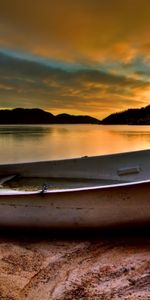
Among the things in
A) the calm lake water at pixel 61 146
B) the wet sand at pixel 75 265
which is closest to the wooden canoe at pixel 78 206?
the wet sand at pixel 75 265

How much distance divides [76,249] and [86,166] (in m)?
2.71

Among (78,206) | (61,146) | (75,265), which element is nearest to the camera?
(75,265)

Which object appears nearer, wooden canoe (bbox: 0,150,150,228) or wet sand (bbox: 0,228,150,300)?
wet sand (bbox: 0,228,150,300)

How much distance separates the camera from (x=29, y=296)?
295cm

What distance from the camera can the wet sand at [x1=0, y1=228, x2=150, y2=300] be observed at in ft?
9.61

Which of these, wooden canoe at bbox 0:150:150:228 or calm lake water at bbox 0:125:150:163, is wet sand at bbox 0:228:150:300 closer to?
wooden canoe at bbox 0:150:150:228

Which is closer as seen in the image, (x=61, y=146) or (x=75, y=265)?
(x=75, y=265)

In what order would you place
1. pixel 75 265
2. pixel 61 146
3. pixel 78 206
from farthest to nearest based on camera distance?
pixel 61 146 → pixel 78 206 → pixel 75 265

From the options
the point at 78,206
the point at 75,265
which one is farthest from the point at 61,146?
the point at 75,265

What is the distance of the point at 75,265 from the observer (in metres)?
3.49

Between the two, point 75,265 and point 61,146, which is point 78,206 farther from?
point 61,146

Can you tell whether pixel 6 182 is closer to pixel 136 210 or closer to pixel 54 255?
pixel 54 255

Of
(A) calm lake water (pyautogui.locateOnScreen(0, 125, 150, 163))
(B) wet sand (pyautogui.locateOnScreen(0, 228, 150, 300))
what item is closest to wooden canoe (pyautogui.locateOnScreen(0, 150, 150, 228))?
(B) wet sand (pyautogui.locateOnScreen(0, 228, 150, 300))

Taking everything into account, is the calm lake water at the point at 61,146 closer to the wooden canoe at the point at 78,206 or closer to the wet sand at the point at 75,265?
the wooden canoe at the point at 78,206
